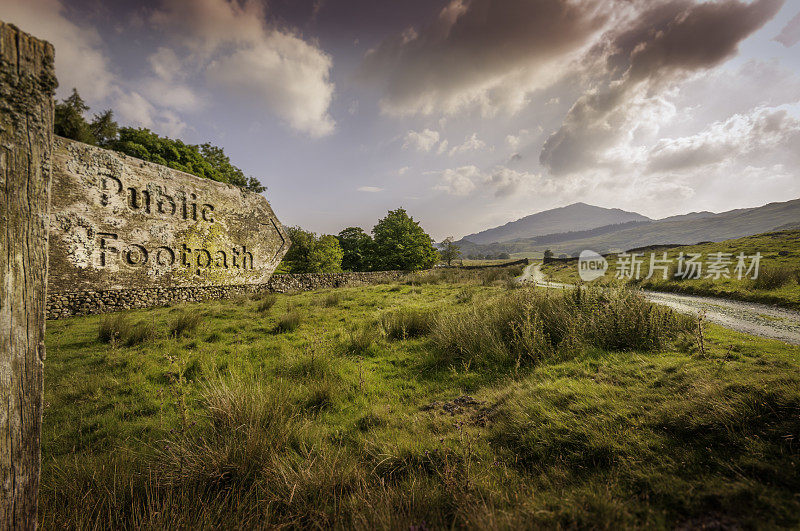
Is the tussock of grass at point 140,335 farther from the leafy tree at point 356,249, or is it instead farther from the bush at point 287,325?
the leafy tree at point 356,249

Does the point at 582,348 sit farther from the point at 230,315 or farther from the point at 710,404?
the point at 230,315

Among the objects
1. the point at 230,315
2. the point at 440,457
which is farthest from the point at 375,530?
the point at 230,315

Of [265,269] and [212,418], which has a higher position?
[265,269]

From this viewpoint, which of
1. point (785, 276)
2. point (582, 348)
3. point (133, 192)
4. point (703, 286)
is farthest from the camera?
point (703, 286)

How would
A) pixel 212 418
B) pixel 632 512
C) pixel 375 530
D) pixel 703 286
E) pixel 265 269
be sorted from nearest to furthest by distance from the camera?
pixel 632 512 → pixel 375 530 → pixel 212 418 → pixel 703 286 → pixel 265 269

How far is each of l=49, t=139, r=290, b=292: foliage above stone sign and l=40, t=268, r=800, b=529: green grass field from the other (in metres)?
8.17

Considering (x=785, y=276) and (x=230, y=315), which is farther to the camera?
(x=785, y=276)

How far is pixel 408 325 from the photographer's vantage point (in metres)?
7.30

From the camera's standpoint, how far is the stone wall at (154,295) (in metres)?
10.3

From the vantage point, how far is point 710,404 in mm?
2414

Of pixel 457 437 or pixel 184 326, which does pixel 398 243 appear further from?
pixel 457 437

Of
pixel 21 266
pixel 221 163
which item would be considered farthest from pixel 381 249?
pixel 21 266

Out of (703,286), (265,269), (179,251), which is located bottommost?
(703,286)

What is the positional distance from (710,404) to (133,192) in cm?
1837
